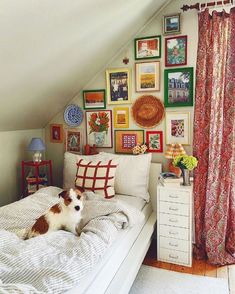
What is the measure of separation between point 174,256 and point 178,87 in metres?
1.61

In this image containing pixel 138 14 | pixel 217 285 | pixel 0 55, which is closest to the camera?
pixel 0 55

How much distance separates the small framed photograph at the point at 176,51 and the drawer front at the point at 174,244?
1681 mm

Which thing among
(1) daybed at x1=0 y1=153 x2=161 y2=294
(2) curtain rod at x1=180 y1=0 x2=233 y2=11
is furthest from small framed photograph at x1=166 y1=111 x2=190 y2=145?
(2) curtain rod at x1=180 y1=0 x2=233 y2=11

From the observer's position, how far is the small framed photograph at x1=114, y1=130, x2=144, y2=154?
2.76 m

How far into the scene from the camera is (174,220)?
2.25 meters

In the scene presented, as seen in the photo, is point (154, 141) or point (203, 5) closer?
point (203, 5)

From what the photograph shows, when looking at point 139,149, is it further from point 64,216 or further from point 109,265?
point 109,265

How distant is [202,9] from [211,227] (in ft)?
6.61

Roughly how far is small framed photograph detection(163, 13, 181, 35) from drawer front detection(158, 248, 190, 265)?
2084 millimetres

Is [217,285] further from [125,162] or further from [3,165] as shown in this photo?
[3,165]

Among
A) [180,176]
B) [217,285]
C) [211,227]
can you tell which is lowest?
[217,285]

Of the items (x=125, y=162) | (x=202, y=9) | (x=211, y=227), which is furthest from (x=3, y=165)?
(x=202, y=9)

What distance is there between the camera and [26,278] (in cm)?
113

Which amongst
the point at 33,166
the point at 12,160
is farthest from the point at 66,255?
the point at 12,160
